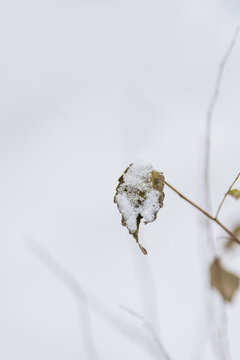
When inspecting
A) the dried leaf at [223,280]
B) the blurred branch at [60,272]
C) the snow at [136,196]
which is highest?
the blurred branch at [60,272]

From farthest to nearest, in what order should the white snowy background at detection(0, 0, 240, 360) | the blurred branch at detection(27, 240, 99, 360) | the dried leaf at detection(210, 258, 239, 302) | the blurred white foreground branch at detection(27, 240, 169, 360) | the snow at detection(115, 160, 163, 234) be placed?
1. the white snowy background at detection(0, 0, 240, 360)
2. the blurred branch at detection(27, 240, 99, 360)
3. the blurred white foreground branch at detection(27, 240, 169, 360)
4. the dried leaf at detection(210, 258, 239, 302)
5. the snow at detection(115, 160, 163, 234)

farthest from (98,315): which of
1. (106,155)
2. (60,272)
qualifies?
(106,155)

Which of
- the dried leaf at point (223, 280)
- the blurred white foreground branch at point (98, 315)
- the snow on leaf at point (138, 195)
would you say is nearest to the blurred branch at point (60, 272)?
the blurred white foreground branch at point (98, 315)

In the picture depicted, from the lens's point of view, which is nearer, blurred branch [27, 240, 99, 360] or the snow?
the snow

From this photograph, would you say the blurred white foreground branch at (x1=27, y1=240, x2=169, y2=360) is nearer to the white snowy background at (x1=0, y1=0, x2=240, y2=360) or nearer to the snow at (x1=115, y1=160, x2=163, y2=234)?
the white snowy background at (x1=0, y1=0, x2=240, y2=360)

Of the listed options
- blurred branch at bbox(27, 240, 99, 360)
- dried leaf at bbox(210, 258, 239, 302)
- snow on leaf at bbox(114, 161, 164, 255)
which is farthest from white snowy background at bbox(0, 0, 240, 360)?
snow on leaf at bbox(114, 161, 164, 255)

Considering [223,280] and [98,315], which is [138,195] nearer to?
[223,280]

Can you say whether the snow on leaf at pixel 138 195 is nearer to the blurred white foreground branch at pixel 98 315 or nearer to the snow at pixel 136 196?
the snow at pixel 136 196
